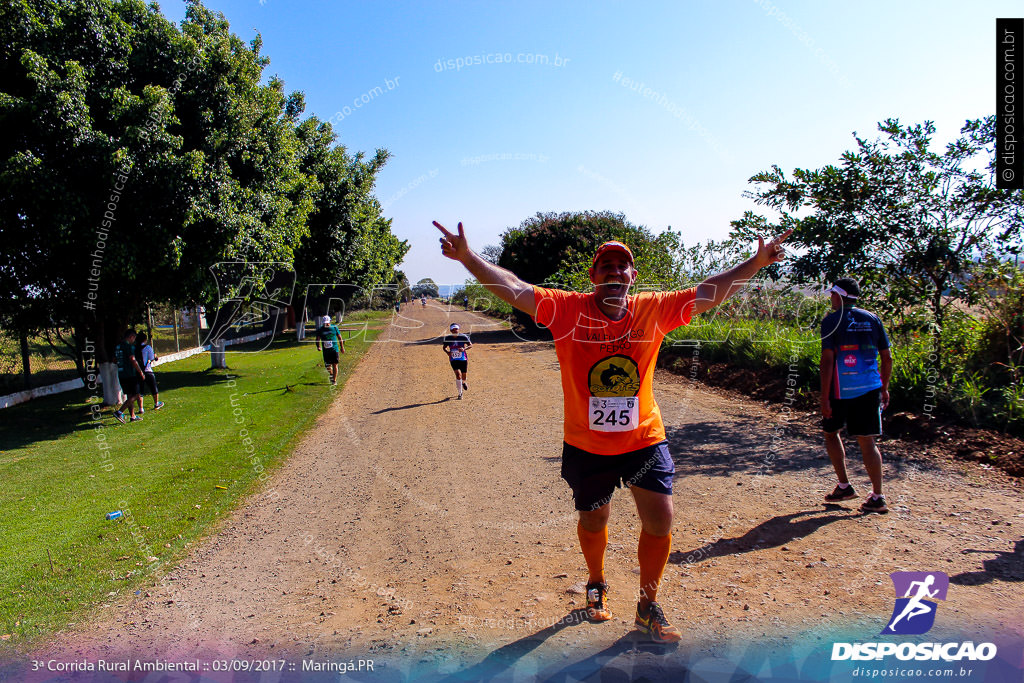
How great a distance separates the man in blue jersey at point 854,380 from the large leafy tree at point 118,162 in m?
11.0

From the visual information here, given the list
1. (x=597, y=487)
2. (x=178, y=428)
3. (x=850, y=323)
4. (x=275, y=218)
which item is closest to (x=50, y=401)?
(x=178, y=428)

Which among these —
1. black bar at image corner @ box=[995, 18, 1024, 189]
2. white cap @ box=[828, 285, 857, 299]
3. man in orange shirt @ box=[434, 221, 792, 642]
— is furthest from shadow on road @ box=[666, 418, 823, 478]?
black bar at image corner @ box=[995, 18, 1024, 189]

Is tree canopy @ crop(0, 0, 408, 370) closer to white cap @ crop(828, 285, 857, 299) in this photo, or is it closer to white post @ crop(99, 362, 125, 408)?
white post @ crop(99, 362, 125, 408)

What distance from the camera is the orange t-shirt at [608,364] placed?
330 cm

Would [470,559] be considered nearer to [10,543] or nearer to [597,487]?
[597,487]

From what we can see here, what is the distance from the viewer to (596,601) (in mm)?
3604

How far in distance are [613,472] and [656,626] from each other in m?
0.85

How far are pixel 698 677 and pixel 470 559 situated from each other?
2082 mm

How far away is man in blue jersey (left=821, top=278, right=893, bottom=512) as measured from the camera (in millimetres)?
4945

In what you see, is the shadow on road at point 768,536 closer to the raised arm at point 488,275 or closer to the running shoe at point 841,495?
the running shoe at point 841,495

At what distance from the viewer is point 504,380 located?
1449 cm

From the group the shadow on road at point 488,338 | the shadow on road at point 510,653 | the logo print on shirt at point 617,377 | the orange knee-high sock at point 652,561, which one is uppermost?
the logo print on shirt at point 617,377

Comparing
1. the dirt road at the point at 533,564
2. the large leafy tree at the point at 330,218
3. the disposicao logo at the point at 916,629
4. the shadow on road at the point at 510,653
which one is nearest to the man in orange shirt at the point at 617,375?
the shadow on road at the point at 510,653

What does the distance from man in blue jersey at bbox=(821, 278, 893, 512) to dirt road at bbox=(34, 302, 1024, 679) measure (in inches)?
16.6
